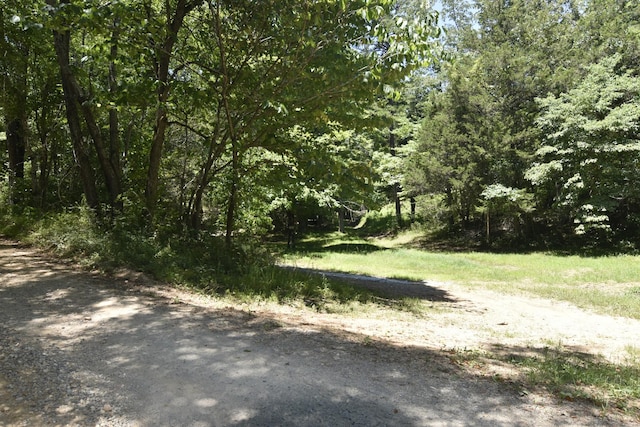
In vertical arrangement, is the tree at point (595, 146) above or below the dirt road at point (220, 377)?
above

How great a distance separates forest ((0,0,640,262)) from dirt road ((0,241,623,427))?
147 inches

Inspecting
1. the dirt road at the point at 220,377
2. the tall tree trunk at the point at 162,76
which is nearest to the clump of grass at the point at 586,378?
the dirt road at the point at 220,377

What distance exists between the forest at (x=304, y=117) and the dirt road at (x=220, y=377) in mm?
3739

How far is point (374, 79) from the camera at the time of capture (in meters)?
7.11

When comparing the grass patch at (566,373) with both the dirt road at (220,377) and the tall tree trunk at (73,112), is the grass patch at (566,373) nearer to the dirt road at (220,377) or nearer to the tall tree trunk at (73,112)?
the dirt road at (220,377)

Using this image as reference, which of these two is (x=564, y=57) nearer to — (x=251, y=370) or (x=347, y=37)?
(x=347, y=37)

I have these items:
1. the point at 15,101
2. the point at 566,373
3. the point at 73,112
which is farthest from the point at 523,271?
the point at 15,101

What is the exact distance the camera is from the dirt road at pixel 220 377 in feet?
10.2

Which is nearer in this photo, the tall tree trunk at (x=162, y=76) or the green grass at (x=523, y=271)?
the tall tree trunk at (x=162, y=76)

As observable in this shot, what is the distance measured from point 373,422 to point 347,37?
7.04 m

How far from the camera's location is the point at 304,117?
857 cm

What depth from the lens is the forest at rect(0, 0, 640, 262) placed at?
7926mm

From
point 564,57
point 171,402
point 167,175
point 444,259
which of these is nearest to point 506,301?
point 444,259

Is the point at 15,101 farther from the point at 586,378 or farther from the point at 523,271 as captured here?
the point at 523,271
